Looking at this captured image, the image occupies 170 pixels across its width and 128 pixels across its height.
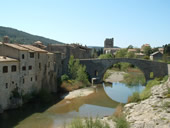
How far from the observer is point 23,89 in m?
24.5

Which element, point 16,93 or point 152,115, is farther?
point 16,93

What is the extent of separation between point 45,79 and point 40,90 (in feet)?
8.02

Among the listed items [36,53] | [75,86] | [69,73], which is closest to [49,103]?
[36,53]

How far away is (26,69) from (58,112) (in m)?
7.16

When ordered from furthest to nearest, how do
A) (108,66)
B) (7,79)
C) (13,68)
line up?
(108,66)
(13,68)
(7,79)

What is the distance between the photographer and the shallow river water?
18.9m

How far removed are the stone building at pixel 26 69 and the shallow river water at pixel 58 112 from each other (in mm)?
2288

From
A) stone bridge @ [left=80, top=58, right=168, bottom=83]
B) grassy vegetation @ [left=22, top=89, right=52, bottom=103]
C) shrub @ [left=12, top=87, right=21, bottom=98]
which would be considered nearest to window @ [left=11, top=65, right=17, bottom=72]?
shrub @ [left=12, top=87, right=21, bottom=98]

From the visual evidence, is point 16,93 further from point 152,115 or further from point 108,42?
point 108,42

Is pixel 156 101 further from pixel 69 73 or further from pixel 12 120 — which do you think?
pixel 69 73

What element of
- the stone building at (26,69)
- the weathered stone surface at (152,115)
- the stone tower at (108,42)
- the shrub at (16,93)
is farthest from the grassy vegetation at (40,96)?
the stone tower at (108,42)

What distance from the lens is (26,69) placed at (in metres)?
25.2

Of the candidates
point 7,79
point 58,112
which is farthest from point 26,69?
point 58,112

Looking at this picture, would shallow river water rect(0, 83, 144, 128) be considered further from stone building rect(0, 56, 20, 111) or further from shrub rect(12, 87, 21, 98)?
shrub rect(12, 87, 21, 98)
